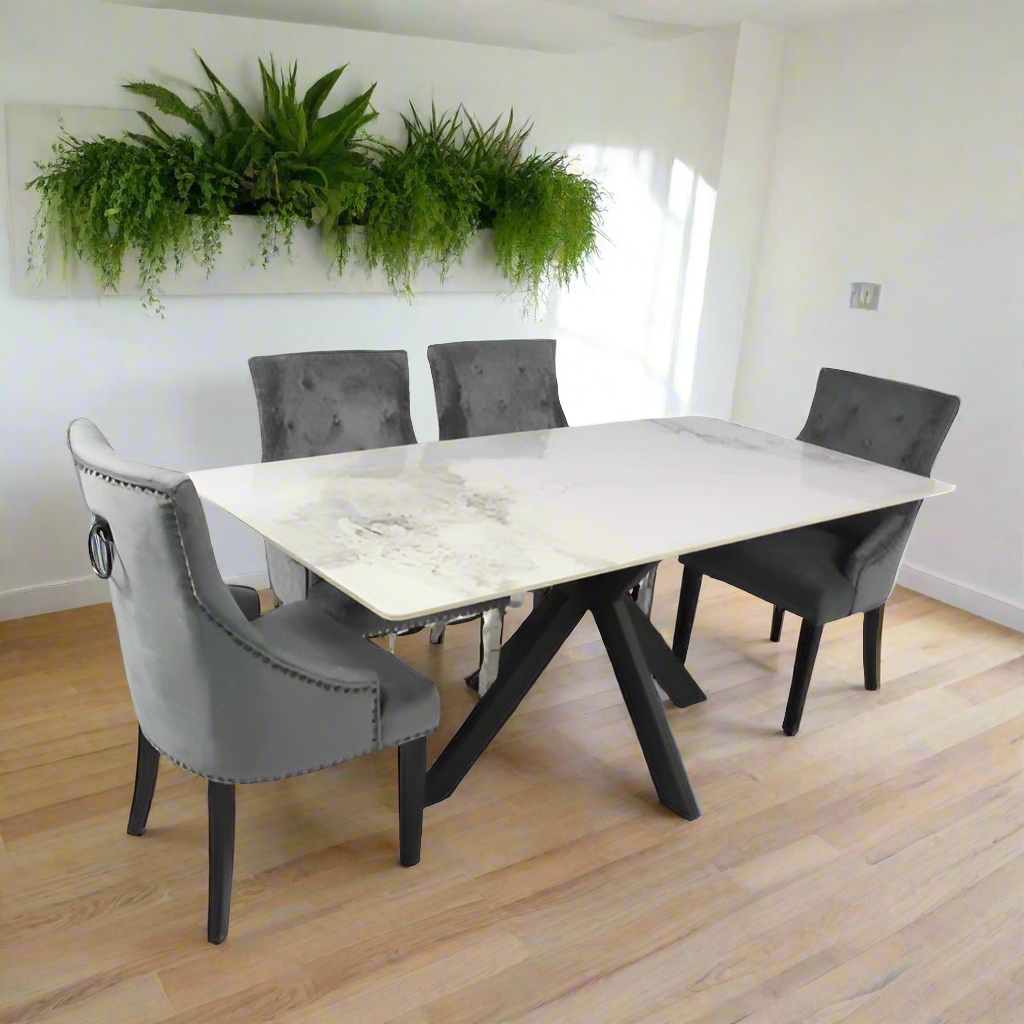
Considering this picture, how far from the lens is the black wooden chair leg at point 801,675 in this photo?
2719 millimetres

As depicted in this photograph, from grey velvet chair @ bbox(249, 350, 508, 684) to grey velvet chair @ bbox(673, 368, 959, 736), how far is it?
2.43 feet

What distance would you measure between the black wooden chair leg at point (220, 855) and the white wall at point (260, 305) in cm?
171

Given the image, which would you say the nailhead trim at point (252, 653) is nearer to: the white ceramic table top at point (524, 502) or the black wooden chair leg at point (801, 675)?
the white ceramic table top at point (524, 502)

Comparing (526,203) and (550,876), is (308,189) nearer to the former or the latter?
(526,203)

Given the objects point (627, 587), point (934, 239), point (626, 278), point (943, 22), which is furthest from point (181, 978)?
point (943, 22)

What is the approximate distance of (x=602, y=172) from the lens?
3.93 meters

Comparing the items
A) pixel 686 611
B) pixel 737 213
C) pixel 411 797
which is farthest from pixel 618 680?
pixel 737 213

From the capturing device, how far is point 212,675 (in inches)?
66.3

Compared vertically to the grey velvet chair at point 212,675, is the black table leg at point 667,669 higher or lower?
lower

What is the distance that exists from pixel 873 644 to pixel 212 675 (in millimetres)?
2083

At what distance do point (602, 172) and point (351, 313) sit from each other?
122cm

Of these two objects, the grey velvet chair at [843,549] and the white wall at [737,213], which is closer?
the grey velvet chair at [843,549]

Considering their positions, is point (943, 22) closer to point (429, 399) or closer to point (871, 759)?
point (429, 399)

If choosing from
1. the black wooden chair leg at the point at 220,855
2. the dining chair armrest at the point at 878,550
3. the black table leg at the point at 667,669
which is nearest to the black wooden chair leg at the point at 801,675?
the dining chair armrest at the point at 878,550
